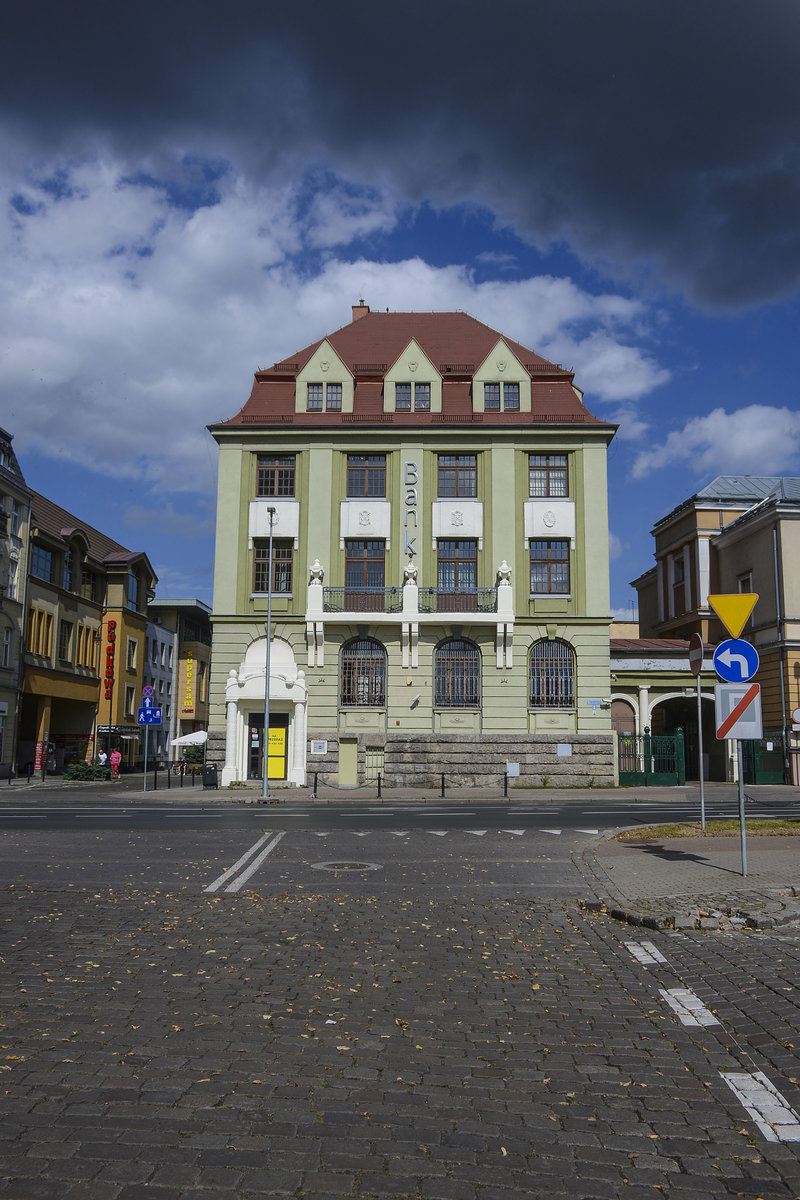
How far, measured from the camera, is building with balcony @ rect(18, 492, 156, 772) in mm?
53938

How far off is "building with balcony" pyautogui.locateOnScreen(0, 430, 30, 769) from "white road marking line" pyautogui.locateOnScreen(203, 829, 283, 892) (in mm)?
33589

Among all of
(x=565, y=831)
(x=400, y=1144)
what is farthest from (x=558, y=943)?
(x=565, y=831)

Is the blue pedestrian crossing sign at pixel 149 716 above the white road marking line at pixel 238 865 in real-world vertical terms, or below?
above

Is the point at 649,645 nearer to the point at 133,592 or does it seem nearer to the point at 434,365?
the point at 434,365

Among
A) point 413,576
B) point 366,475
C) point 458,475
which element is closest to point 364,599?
point 413,576

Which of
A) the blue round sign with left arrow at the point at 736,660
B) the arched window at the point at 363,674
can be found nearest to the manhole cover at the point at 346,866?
the blue round sign with left arrow at the point at 736,660

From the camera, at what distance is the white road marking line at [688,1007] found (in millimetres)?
6625

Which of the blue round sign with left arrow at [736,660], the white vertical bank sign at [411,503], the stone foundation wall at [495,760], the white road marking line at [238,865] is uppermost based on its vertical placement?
the white vertical bank sign at [411,503]

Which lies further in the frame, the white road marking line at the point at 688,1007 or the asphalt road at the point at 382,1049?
the white road marking line at the point at 688,1007

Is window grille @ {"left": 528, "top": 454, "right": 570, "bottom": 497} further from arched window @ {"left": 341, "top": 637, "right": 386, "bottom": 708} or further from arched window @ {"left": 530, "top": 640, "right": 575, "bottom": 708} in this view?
arched window @ {"left": 341, "top": 637, "right": 386, "bottom": 708}

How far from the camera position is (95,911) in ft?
35.1

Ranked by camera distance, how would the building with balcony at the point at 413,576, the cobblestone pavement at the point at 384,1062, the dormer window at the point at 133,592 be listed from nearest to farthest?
the cobblestone pavement at the point at 384,1062 < the building with balcony at the point at 413,576 < the dormer window at the point at 133,592

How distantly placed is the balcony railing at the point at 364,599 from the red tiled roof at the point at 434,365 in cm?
704

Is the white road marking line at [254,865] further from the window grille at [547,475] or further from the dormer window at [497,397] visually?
the dormer window at [497,397]
